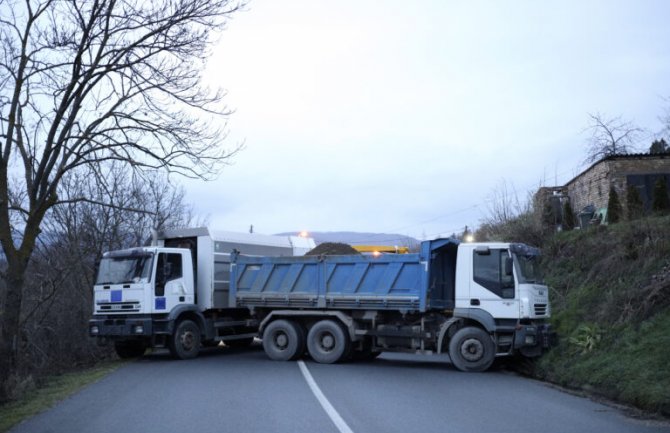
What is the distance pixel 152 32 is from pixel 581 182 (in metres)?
17.3

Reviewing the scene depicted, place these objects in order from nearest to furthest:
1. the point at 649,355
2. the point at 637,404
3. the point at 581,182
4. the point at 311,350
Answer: the point at 637,404, the point at 649,355, the point at 311,350, the point at 581,182

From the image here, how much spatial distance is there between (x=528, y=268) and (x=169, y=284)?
890cm

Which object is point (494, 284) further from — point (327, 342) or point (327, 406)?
point (327, 406)

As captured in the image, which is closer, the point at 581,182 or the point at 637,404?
the point at 637,404

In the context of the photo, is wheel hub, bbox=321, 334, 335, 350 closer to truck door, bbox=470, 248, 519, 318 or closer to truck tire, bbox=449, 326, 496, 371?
truck tire, bbox=449, 326, 496, 371

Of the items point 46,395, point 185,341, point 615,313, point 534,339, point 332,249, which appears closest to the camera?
point 46,395

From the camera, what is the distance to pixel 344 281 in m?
17.3

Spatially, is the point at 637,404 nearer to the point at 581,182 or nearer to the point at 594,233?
the point at 594,233

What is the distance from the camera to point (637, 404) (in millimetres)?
10859

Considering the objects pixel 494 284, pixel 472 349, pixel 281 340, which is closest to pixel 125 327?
pixel 281 340

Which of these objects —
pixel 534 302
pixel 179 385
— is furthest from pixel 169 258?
pixel 534 302

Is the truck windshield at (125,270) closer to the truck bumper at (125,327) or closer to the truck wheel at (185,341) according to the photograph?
the truck bumper at (125,327)

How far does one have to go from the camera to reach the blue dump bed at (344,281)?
16141mm

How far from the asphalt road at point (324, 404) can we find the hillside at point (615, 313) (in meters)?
0.73
